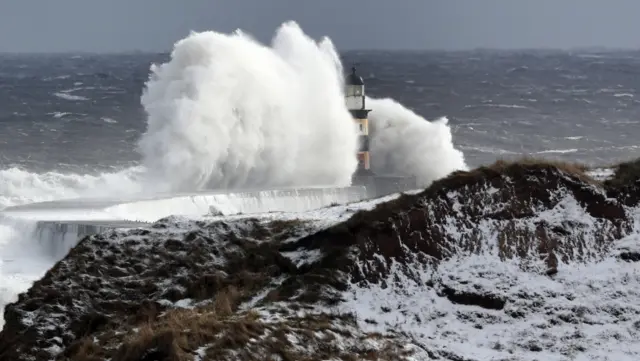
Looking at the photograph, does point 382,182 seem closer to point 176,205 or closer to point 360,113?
point 360,113

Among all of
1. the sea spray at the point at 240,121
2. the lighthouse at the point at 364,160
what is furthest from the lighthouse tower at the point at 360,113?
→ the sea spray at the point at 240,121

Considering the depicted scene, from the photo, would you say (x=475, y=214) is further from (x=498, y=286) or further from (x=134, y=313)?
(x=134, y=313)

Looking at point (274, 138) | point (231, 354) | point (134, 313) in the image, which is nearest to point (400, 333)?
point (231, 354)

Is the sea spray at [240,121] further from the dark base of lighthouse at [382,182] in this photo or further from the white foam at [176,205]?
the white foam at [176,205]

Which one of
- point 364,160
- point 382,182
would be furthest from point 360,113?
point 382,182

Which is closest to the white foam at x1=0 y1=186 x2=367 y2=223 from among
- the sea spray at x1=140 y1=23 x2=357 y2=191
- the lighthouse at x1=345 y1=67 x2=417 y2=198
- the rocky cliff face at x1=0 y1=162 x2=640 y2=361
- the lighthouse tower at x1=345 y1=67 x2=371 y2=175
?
the lighthouse at x1=345 y1=67 x2=417 y2=198

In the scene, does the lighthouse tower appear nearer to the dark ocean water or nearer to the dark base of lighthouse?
the dark base of lighthouse
